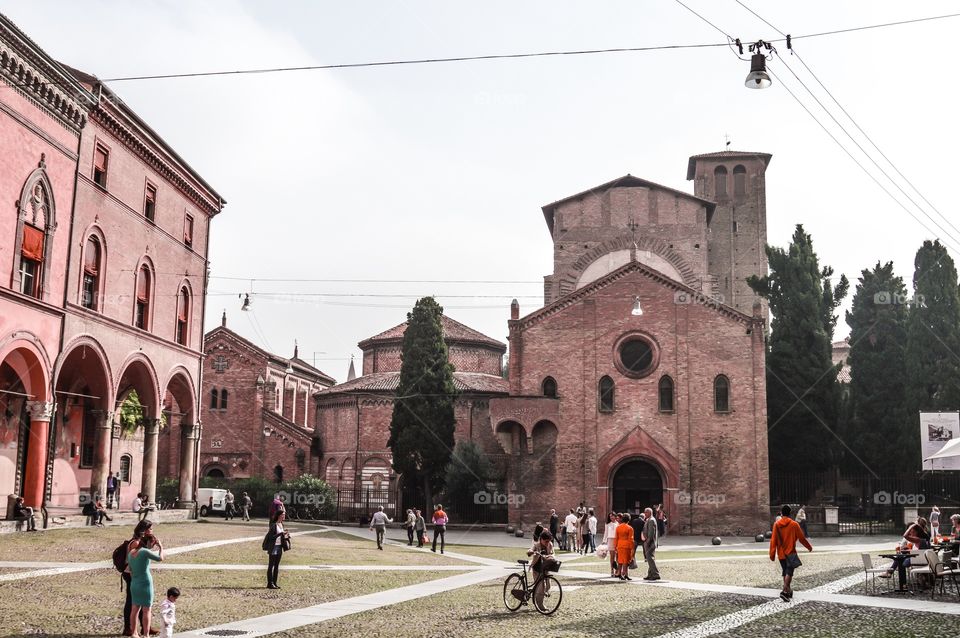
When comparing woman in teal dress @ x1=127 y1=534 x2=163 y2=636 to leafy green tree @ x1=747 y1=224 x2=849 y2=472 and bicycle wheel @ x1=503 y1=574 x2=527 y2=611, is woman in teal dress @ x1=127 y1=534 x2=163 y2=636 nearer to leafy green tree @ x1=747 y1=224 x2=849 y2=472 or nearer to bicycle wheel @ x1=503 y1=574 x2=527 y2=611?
bicycle wheel @ x1=503 y1=574 x2=527 y2=611

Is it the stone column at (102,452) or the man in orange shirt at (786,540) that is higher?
the stone column at (102,452)

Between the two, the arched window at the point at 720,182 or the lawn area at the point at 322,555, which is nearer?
the lawn area at the point at 322,555

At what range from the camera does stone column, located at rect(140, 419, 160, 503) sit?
29.5 m

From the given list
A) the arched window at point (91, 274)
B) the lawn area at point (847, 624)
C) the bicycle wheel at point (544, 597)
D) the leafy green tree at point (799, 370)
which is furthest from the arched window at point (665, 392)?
the bicycle wheel at point (544, 597)

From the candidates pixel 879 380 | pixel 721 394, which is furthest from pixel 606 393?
pixel 879 380

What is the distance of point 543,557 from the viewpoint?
557 inches

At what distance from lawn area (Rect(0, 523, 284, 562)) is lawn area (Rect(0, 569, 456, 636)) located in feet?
8.44

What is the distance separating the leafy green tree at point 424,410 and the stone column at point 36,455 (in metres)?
18.1

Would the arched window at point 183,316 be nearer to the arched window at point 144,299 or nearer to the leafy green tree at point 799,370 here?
the arched window at point 144,299

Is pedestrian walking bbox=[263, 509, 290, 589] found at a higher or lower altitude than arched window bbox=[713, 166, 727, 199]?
lower

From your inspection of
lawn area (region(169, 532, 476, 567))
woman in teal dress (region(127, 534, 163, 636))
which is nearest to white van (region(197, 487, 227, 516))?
lawn area (region(169, 532, 476, 567))

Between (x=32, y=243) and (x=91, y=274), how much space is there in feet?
9.99

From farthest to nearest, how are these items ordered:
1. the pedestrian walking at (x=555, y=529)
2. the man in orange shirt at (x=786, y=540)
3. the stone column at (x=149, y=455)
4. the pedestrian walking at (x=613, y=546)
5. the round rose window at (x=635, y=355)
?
the round rose window at (x=635, y=355) < the stone column at (x=149, y=455) < the pedestrian walking at (x=555, y=529) < the pedestrian walking at (x=613, y=546) < the man in orange shirt at (x=786, y=540)

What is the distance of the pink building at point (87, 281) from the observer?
886 inches
